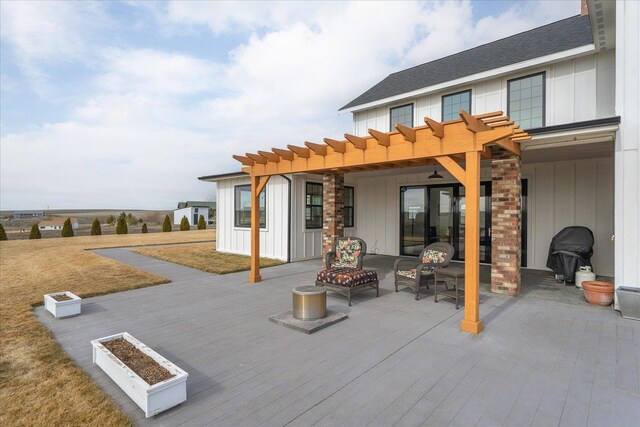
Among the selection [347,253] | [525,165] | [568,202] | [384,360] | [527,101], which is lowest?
[384,360]

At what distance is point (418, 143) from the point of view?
471 centimetres

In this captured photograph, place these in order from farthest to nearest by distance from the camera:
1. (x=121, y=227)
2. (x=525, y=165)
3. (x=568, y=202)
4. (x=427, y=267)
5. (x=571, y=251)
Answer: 1. (x=121, y=227)
2. (x=525, y=165)
3. (x=568, y=202)
4. (x=571, y=251)
5. (x=427, y=267)

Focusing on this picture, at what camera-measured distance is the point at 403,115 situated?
10.2m

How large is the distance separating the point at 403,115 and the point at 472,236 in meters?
6.92

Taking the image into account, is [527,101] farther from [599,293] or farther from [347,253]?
[347,253]

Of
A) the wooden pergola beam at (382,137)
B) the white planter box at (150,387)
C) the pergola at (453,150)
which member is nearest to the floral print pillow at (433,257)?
the pergola at (453,150)

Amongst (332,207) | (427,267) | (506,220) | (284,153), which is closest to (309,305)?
(427,267)

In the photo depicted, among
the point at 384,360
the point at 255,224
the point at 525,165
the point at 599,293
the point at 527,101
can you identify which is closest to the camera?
the point at 384,360

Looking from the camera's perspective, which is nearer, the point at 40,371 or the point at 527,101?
the point at 40,371

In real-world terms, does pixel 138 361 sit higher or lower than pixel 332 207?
lower

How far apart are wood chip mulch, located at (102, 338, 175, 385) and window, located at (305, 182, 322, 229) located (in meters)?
7.45

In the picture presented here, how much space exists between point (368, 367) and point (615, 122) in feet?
16.7

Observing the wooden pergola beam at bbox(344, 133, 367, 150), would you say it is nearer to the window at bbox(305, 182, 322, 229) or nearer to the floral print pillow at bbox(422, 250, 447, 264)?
the floral print pillow at bbox(422, 250, 447, 264)

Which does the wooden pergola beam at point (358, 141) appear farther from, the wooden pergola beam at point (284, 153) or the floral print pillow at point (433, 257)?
the floral print pillow at point (433, 257)
